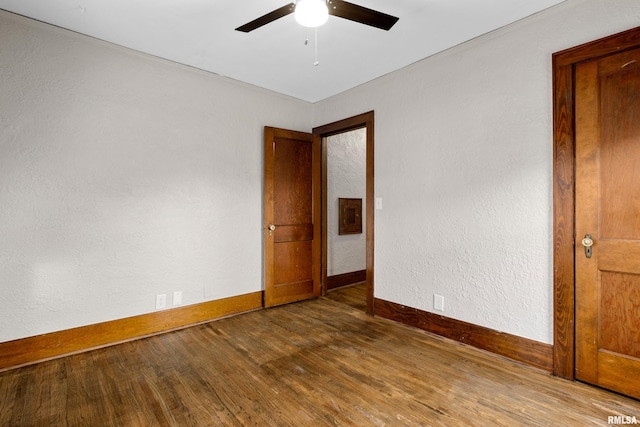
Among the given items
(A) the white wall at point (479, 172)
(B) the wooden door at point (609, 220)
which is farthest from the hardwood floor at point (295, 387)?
(A) the white wall at point (479, 172)

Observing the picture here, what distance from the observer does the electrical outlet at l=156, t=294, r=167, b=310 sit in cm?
301

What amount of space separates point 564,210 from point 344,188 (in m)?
2.89

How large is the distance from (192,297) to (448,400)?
2.48 metres

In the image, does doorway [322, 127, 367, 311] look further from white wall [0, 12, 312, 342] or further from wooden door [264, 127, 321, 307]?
white wall [0, 12, 312, 342]

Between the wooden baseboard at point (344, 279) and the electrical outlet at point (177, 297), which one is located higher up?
the electrical outlet at point (177, 297)

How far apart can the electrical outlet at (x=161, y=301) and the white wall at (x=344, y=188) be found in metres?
2.19

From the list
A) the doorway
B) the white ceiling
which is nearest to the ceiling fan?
the white ceiling

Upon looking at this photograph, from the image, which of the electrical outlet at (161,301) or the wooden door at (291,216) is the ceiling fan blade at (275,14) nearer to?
the wooden door at (291,216)

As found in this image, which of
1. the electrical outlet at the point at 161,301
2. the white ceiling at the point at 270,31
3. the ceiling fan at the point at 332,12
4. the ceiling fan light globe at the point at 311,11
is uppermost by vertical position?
the white ceiling at the point at 270,31

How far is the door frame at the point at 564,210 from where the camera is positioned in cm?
216

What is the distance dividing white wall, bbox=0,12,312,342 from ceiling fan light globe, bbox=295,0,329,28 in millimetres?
1924

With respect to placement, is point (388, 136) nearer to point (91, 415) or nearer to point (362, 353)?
point (362, 353)

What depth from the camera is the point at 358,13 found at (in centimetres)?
183

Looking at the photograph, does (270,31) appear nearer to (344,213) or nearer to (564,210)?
(564,210)
